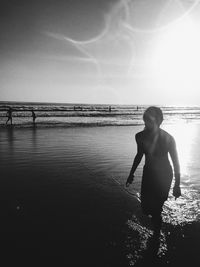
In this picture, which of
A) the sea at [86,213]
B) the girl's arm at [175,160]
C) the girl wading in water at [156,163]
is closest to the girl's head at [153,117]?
the girl wading in water at [156,163]

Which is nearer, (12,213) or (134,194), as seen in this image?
(12,213)

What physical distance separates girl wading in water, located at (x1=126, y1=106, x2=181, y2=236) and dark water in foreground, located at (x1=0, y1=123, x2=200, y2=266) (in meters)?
0.65

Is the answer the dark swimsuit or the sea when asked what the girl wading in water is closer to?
the dark swimsuit

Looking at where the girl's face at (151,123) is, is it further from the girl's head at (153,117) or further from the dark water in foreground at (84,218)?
the dark water in foreground at (84,218)

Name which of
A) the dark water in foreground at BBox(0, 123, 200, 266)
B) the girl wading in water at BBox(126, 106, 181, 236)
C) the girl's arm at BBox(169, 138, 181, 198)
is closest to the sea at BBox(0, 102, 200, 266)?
the dark water in foreground at BBox(0, 123, 200, 266)

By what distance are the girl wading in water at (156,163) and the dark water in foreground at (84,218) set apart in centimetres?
65

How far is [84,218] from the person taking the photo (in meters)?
5.05

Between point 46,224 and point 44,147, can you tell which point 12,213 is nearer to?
point 46,224

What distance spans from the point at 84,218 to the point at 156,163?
2050mm

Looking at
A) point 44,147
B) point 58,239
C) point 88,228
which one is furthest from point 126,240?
point 44,147

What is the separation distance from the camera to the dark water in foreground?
3.89 m

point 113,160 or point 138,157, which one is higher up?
point 138,157

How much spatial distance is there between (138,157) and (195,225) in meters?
1.84

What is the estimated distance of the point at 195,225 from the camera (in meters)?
4.79
